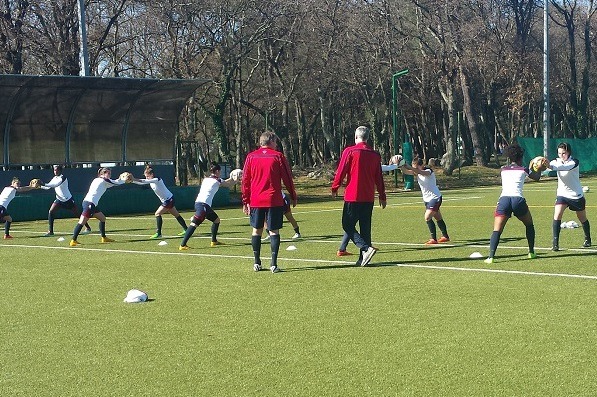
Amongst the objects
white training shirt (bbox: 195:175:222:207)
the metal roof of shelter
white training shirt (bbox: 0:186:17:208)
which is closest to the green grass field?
white training shirt (bbox: 195:175:222:207)

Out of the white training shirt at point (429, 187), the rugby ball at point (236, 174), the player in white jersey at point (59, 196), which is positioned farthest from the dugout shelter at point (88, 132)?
the white training shirt at point (429, 187)

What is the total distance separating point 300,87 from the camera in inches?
2062

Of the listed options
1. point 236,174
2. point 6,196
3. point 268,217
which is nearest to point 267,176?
point 268,217

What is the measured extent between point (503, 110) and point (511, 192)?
58.2 metres

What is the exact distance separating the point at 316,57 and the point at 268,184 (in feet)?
120

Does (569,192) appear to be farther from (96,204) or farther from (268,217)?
(96,204)

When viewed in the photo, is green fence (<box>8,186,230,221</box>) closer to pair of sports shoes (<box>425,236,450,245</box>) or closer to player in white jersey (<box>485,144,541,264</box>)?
pair of sports shoes (<box>425,236,450,245</box>)

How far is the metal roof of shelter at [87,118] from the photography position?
1141 inches

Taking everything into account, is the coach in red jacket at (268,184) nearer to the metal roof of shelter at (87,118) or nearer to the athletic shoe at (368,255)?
the athletic shoe at (368,255)

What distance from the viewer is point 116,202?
100 ft

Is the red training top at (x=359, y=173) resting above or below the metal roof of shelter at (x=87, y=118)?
below

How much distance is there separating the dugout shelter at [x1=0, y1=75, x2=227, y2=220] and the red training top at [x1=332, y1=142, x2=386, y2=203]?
A: 1777 centimetres

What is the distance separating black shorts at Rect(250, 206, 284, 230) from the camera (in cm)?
1252

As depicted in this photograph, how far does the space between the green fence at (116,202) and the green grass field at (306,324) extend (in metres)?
13.4
